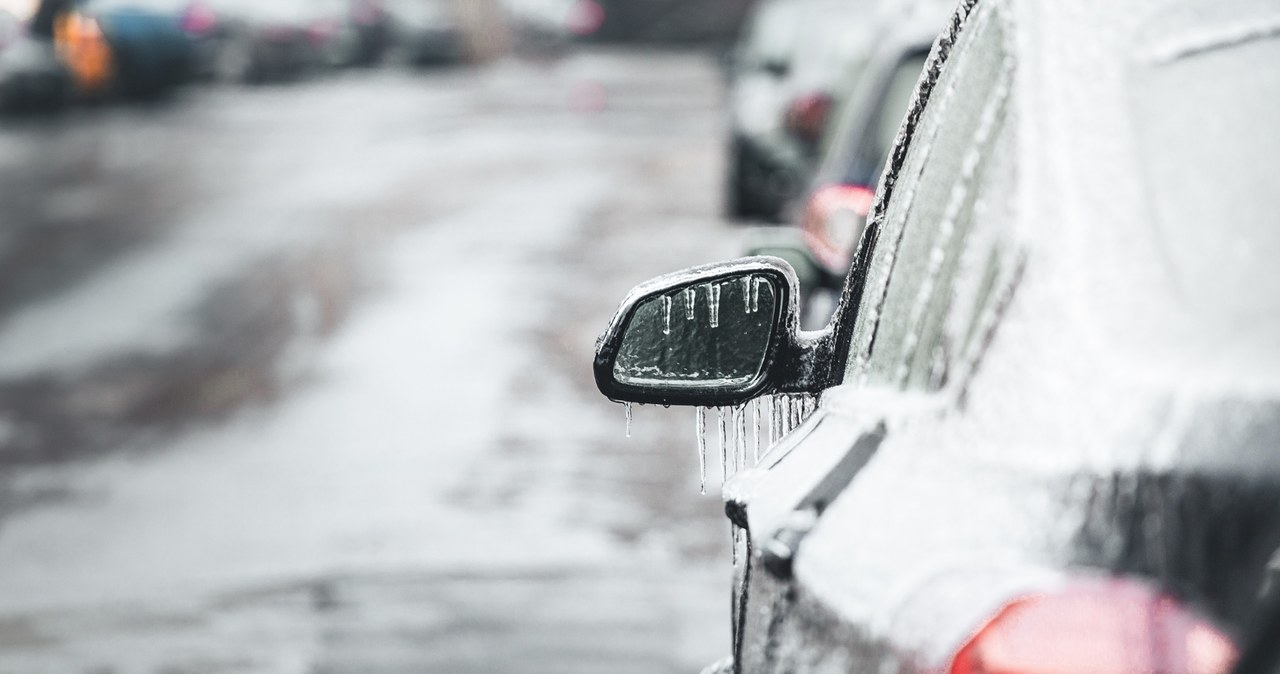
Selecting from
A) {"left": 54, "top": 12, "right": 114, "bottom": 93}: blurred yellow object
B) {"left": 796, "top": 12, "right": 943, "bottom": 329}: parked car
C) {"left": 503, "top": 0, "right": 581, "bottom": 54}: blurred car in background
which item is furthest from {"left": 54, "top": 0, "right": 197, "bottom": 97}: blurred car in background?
{"left": 503, "top": 0, "right": 581, "bottom": 54}: blurred car in background

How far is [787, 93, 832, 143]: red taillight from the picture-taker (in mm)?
11094

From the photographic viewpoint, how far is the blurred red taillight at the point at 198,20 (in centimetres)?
2369

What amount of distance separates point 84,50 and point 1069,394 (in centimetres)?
2139

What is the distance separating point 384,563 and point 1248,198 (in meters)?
4.41

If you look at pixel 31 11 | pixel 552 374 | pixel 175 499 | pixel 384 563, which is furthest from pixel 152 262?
pixel 31 11

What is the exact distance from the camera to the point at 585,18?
43469mm

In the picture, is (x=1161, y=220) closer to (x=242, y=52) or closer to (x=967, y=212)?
(x=967, y=212)

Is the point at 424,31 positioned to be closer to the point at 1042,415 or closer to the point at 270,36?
the point at 270,36

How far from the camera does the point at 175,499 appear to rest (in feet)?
22.0

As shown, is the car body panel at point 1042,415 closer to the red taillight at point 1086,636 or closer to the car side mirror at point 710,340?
the red taillight at point 1086,636

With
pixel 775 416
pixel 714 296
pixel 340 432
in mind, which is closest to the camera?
pixel 714 296

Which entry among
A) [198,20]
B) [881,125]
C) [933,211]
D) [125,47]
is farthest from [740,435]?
[198,20]

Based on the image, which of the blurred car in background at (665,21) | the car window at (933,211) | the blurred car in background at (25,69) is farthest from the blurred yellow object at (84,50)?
the blurred car in background at (665,21)

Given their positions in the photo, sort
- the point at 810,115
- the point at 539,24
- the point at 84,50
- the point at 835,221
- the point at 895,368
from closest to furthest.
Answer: the point at 895,368 < the point at 835,221 < the point at 810,115 < the point at 84,50 < the point at 539,24
